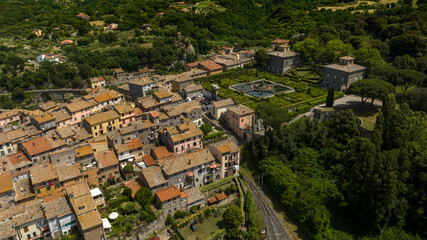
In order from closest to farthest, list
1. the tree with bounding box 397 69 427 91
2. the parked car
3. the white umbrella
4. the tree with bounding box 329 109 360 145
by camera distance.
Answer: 1. the white umbrella
2. the parked car
3. the tree with bounding box 329 109 360 145
4. the tree with bounding box 397 69 427 91

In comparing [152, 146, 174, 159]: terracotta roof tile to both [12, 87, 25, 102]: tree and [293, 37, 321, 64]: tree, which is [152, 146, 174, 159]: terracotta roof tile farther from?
[293, 37, 321, 64]: tree

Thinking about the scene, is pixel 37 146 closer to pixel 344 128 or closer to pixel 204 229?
pixel 204 229

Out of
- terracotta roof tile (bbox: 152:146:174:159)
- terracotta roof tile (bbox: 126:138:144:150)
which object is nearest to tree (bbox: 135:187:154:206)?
terracotta roof tile (bbox: 152:146:174:159)

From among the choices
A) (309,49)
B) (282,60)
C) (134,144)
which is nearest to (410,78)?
Result: (309,49)

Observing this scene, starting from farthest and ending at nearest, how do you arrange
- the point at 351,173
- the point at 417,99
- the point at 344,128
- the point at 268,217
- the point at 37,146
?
the point at 417,99, the point at 344,128, the point at 37,146, the point at 268,217, the point at 351,173

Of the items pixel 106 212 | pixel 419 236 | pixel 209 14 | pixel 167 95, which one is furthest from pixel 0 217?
pixel 209 14
